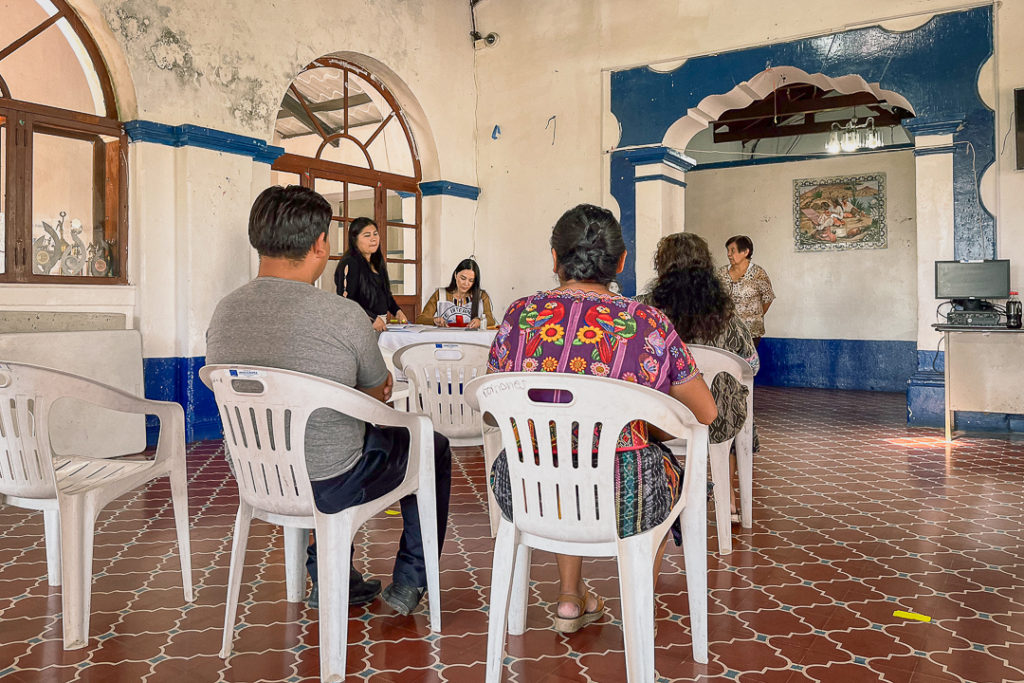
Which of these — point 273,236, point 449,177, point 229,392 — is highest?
point 449,177

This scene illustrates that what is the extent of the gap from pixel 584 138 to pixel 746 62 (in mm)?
1595

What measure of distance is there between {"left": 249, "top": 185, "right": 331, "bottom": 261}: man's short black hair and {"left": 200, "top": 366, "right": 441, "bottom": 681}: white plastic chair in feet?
1.30

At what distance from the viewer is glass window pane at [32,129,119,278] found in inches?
196

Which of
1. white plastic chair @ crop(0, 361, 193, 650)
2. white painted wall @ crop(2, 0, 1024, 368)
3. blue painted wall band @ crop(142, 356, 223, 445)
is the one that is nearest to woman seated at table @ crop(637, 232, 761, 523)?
white plastic chair @ crop(0, 361, 193, 650)

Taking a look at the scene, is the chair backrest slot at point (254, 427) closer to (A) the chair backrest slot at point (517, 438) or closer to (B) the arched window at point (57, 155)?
(A) the chair backrest slot at point (517, 438)

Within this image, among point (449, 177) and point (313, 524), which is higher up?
point (449, 177)

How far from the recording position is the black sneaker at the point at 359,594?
265 centimetres

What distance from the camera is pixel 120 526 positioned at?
355cm

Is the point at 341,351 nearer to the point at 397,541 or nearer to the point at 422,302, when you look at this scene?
the point at 397,541

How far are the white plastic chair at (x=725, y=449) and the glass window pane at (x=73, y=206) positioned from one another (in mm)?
4021

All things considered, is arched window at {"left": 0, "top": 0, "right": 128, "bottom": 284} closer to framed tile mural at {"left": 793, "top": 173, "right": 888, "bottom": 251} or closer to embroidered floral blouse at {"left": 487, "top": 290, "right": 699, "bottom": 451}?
embroidered floral blouse at {"left": 487, "top": 290, "right": 699, "bottom": 451}

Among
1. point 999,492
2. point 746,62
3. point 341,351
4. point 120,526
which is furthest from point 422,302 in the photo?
point 341,351

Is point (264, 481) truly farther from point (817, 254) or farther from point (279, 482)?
point (817, 254)

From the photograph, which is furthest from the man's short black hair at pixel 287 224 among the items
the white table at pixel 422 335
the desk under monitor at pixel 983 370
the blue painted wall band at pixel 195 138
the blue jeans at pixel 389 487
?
the desk under monitor at pixel 983 370
